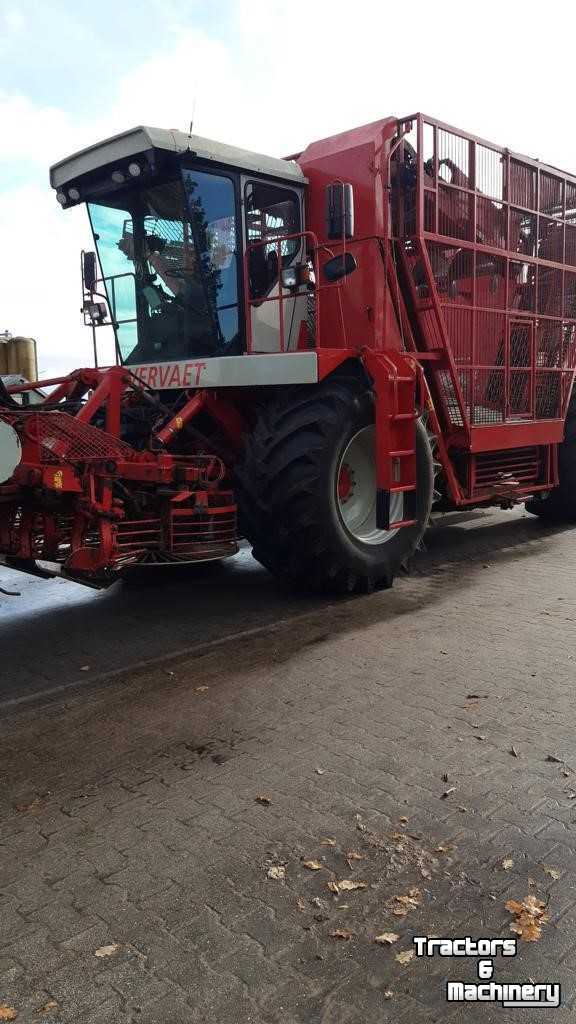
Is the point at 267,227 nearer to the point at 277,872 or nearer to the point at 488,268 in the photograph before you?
the point at 488,268

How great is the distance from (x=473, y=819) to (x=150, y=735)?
5.03ft

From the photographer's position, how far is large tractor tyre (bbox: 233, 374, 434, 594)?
18.4 feet

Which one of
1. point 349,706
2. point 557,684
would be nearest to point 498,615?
point 557,684

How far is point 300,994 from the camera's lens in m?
2.11

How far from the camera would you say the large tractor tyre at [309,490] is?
559 centimetres

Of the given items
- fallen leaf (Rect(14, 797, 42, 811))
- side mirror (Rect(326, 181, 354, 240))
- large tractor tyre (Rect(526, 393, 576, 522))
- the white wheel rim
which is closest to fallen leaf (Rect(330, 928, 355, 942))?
fallen leaf (Rect(14, 797, 42, 811))

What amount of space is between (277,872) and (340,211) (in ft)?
14.6

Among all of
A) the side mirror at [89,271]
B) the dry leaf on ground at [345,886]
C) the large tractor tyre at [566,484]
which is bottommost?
the dry leaf on ground at [345,886]

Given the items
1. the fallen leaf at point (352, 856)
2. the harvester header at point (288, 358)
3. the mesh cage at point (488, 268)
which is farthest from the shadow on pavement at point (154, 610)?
the fallen leaf at point (352, 856)

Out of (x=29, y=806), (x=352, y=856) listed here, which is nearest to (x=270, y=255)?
(x=29, y=806)

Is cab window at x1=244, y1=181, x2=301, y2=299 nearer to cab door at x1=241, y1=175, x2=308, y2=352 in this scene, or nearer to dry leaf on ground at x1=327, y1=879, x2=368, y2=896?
cab door at x1=241, y1=175, x2=308, y2=352

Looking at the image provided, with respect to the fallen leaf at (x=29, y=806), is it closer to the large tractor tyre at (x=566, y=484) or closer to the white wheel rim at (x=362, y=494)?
the white wheel rim at (x=362, y=494)

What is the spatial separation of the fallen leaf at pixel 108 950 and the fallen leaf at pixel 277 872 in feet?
1.73

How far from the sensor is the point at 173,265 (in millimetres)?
6293
